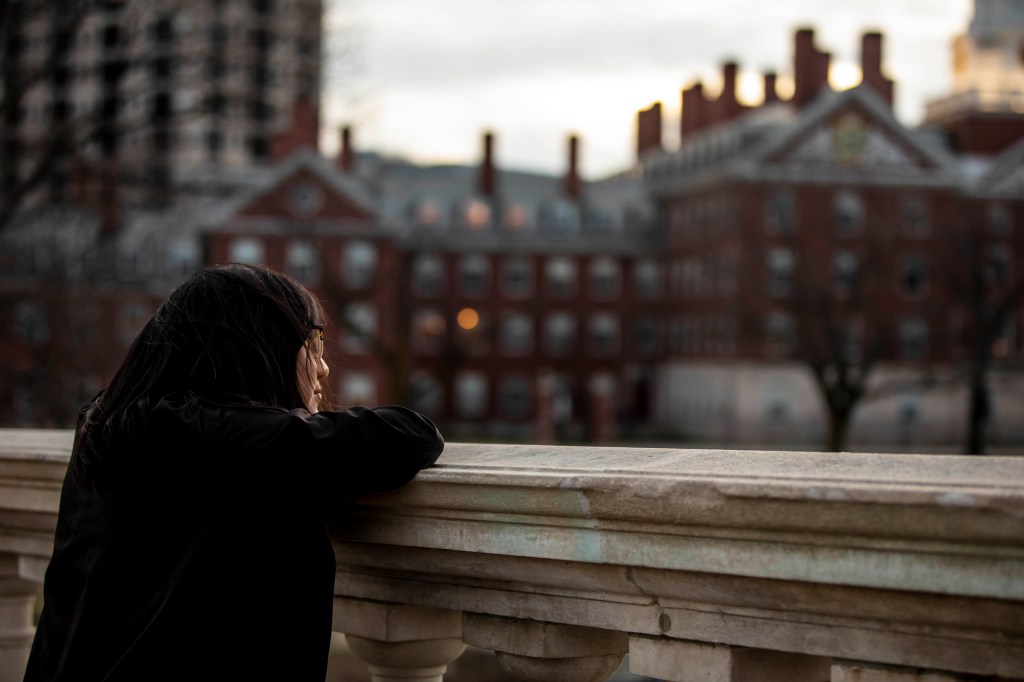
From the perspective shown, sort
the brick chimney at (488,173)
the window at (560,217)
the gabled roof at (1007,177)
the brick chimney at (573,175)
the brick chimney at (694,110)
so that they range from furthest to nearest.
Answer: the brick chimney at (694,110), the brick chimney at (573,175), the brick chimney at (488,173), the window at (560,217), the gabled roof at (1007,177)

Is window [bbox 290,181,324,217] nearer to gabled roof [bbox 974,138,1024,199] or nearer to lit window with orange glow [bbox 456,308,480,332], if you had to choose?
lit window with orange glow [bbox 456,308,480,332]

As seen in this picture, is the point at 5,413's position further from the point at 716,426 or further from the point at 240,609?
the point at 716,426

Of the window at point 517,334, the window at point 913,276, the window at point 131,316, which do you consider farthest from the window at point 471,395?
the window at point 131,316

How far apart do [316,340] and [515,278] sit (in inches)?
2131

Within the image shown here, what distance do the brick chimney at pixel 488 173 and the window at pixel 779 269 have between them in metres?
12.8

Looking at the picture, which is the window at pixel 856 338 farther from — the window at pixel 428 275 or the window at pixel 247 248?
the window at pixel 247 248

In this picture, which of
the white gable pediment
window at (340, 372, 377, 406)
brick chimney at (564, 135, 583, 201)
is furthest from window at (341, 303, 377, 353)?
the white gable pediment

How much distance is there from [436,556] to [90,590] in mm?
608

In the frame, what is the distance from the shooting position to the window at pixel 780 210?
51.4 m

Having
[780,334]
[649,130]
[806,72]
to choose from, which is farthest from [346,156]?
[780,334]

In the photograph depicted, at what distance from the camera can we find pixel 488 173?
59.2m

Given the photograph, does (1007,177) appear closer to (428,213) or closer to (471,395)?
(471,395)

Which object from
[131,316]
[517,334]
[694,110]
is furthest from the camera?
[694,110]

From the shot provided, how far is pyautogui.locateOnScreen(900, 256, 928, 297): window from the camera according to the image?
52.0 metres
